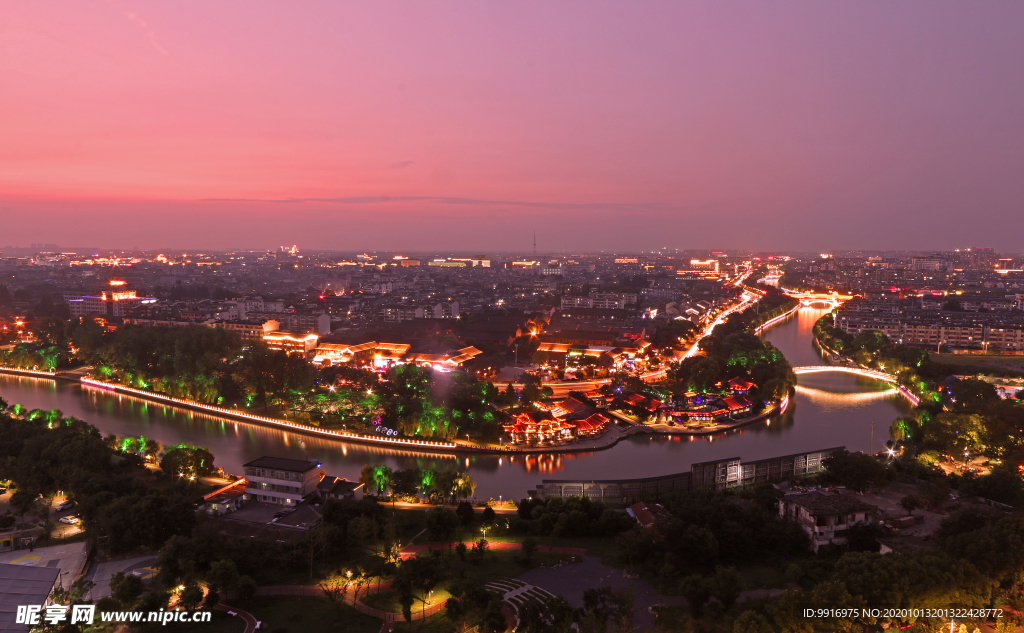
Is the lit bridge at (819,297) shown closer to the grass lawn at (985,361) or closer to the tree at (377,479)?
the grass lawn at (985,361)

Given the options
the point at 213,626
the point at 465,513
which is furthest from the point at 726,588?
the point at 213,626

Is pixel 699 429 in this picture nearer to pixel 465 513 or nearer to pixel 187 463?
pixel 465 513

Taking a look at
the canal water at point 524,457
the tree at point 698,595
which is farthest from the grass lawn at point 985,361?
the tree at point 698,595

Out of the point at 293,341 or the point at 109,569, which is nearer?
the point at 109,569

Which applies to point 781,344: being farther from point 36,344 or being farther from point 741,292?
point 36,344

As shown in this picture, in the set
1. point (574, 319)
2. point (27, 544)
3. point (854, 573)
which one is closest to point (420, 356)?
point (574, 319)
